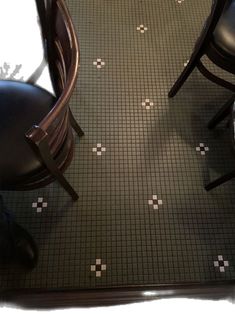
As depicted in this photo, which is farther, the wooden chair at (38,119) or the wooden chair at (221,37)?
the wooden chair at (221,37)

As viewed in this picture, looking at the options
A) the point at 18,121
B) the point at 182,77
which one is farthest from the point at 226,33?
the point at 18,121

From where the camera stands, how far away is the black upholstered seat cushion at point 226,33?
1.29 m

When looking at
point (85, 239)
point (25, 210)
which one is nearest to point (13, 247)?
point (25, 210)

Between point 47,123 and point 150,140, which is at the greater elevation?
point 47,123

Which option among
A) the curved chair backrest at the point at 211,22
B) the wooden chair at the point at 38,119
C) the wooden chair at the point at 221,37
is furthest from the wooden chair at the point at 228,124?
the wooden chair at the point at 38,119

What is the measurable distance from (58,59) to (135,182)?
0.73 m

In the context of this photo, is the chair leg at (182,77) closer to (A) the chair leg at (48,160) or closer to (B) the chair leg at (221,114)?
(B) the chair leg at (221,114)

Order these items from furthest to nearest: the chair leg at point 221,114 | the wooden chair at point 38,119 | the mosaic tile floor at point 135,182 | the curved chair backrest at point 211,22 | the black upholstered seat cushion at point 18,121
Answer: the chair leg at point 221,114 < the mosaic tile floor at point 135,182 < the curved chair backrest at point 211,22 < the black upholstered seat cushion at point 18,121 < the wooden chair at point 38,119

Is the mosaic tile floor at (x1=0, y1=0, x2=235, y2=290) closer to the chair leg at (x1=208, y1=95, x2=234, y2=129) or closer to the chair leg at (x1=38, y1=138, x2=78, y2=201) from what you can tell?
the chair leg at (x1=208, y1=95, x2=234, y2=129)

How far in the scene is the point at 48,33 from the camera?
38.3 inches

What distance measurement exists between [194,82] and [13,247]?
1.36 m

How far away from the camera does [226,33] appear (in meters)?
1.30

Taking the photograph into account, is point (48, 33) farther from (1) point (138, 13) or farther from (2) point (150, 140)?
(1) point (138, 13)

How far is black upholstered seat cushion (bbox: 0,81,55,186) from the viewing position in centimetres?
101
